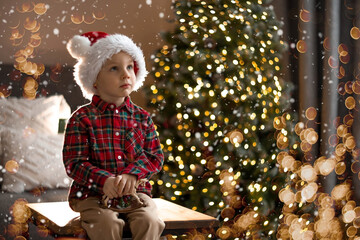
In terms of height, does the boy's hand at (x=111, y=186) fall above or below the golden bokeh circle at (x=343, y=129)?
above

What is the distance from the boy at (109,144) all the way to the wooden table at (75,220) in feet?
0.11

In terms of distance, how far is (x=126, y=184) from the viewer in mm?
1268

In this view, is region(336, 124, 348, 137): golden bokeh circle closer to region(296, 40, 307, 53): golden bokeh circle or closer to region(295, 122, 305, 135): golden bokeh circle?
region(295, 122, 305, 135): golden bokeh circle

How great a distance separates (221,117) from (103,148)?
74 cm

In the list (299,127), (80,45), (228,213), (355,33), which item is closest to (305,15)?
(355,33)

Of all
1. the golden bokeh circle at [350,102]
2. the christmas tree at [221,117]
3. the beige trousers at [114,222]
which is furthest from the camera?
the golden bokeh circle at [350,102]

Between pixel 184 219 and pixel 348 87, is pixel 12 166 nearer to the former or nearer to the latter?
pixel 184 219

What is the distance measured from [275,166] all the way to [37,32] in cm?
113

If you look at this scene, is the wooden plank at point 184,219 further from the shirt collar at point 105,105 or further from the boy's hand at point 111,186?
the shirt collar at point 105,105

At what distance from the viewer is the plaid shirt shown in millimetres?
1281

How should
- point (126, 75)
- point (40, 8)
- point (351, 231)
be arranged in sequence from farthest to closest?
point (351, 231), point (40, 8), point (126, 75)

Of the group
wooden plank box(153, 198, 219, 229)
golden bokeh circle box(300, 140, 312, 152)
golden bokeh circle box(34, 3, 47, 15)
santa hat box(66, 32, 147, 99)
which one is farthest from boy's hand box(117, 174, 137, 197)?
golden bokeh circle box(300, 140, 312, 152)

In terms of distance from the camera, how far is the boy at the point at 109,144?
125 cm

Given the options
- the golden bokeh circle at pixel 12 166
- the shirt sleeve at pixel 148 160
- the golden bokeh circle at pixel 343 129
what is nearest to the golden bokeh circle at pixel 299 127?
the golden bokeh circle at pixel 343 129
